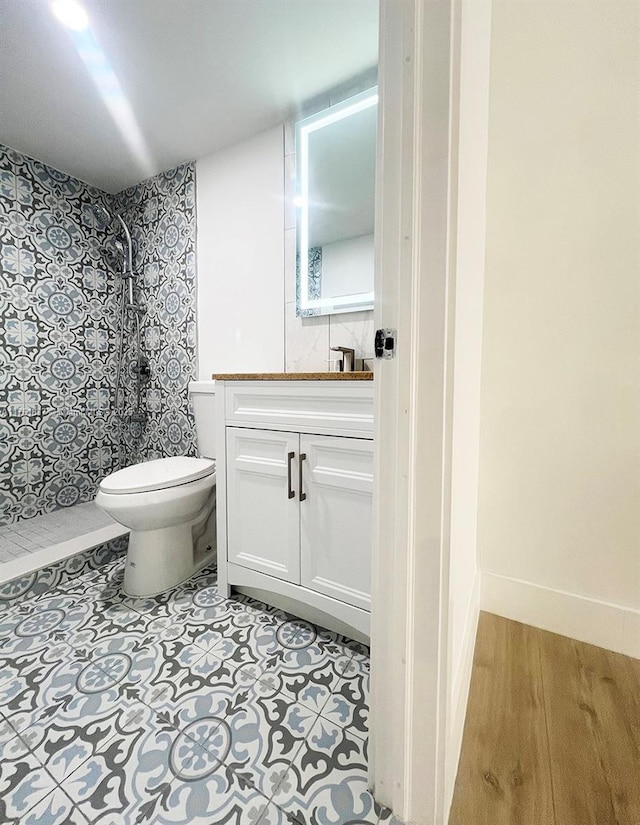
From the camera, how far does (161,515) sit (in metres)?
1.31

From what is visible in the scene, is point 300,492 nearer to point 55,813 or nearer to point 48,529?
point 55,813

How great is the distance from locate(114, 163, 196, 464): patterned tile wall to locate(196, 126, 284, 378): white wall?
96 mm

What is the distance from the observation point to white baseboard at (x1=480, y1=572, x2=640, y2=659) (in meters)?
1.02

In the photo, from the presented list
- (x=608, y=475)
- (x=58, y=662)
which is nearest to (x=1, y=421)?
(x=58, y=662)

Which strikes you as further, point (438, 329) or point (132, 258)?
point (132, 258)

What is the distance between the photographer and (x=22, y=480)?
6.33ft

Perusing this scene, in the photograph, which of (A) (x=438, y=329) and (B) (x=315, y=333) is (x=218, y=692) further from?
(B) (x=315, y=333)

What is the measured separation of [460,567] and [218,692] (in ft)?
2.34

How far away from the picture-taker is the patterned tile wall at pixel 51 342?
1.88 meters

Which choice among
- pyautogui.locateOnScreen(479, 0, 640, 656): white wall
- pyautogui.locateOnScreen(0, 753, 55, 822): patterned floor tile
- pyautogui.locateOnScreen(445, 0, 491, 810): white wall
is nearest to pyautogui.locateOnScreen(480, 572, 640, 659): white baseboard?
pyautogui.locateOnScreen(479, 0, 640, 656): white wall

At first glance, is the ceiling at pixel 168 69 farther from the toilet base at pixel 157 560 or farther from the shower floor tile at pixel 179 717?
the shower floor tile at pixel 179 717

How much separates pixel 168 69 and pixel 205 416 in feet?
4.66

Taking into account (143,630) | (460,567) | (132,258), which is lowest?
(143,630)

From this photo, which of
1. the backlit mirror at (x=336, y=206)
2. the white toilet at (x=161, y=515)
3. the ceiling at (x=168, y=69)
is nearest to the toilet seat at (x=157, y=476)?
the white toilet at (x=161, y=515)
